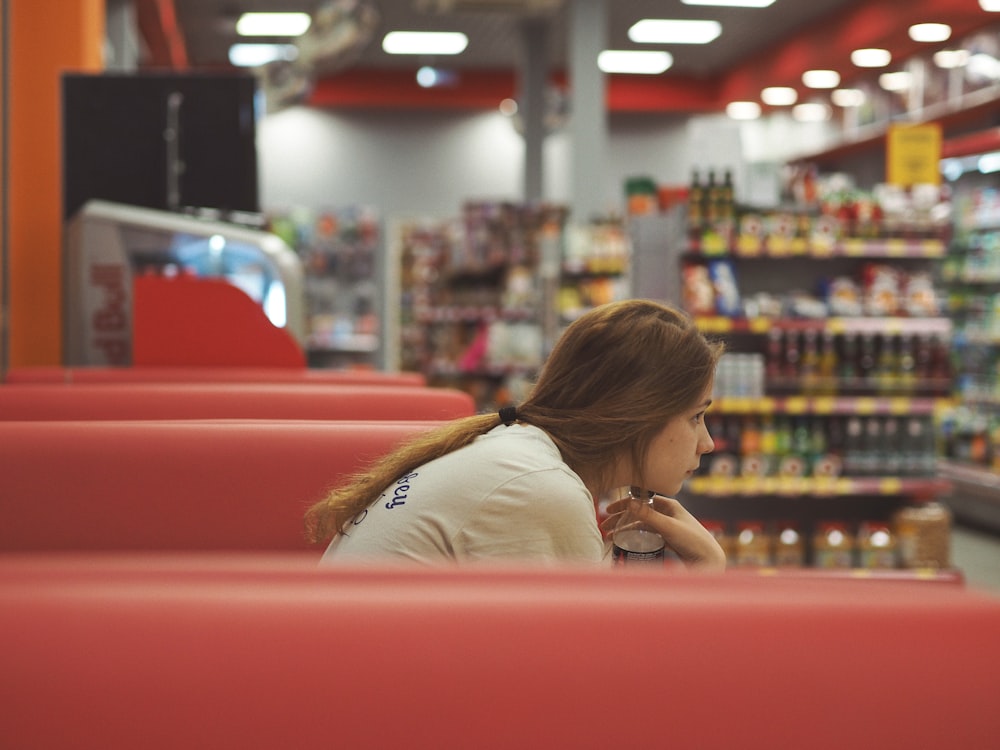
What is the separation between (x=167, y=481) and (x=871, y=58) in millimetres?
10525

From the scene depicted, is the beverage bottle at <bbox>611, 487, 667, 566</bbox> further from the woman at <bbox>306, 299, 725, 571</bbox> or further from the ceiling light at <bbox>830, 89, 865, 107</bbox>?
the ceiling light at <bbox>830, 89, 865, 107</bbox>

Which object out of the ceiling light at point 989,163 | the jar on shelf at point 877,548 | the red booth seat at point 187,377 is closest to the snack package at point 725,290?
the jar on shelf at point 877,548

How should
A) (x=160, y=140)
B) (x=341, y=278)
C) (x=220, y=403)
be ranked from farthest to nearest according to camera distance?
(x=341, y=278)
(x=160, y=140)
(x=220, y=403)

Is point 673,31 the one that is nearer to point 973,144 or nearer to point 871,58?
point 871,58

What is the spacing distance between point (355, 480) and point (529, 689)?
102 centimetres

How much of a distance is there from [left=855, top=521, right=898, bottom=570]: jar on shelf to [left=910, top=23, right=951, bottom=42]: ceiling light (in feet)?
16.8

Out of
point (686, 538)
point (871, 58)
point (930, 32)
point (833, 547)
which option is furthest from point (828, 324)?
point (871, 58)

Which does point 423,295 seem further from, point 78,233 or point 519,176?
point 78,233

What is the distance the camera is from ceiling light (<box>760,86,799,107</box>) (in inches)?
524

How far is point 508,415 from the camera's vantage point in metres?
1.68

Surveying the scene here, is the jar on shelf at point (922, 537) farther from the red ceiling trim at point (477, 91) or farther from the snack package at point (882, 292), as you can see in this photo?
the red ceiling trim at point (477, 91)

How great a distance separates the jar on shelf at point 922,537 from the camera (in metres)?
5.98

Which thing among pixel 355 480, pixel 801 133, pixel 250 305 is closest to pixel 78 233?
pixel 250 305

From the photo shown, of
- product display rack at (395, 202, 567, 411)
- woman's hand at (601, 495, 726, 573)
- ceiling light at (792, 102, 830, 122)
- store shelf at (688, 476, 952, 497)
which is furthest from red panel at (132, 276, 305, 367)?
ceiling light at (792, 102, 830, 122)
